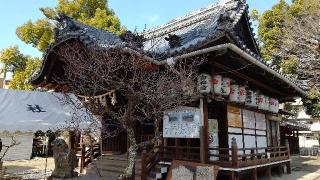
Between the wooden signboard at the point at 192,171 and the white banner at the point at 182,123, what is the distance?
157cm

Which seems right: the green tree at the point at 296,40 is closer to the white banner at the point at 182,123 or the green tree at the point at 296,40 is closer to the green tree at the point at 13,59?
the white banner at the point at 182,123

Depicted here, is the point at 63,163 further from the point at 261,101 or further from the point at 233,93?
the point at 261,101

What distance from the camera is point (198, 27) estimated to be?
15.5 m

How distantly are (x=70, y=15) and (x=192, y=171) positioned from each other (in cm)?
2223

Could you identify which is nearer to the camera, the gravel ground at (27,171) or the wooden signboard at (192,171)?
the wooden signboard at (192,171)

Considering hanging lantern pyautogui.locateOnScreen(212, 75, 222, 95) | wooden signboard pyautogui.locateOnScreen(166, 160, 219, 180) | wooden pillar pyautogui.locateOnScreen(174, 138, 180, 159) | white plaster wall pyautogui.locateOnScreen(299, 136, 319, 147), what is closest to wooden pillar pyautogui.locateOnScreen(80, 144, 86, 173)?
wooden pillar pyautogui.locateOnScreen(174, 138, 180, 159)

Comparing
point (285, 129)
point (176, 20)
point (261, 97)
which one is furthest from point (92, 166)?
point (285, 129)

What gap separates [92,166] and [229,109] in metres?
7.23

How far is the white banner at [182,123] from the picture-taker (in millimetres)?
11391

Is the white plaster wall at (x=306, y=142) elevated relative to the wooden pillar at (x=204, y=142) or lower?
lower

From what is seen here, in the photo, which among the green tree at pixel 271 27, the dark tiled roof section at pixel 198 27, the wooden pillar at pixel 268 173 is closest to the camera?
the dark tiled roof section at pixel 198 27

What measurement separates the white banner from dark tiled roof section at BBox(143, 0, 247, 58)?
2531 millimetres

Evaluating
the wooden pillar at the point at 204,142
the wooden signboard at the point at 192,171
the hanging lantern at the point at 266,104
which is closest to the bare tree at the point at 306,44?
the hanging lantern at the point at 266,104

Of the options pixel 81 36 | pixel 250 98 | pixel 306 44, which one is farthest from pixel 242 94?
pixel 306 44
